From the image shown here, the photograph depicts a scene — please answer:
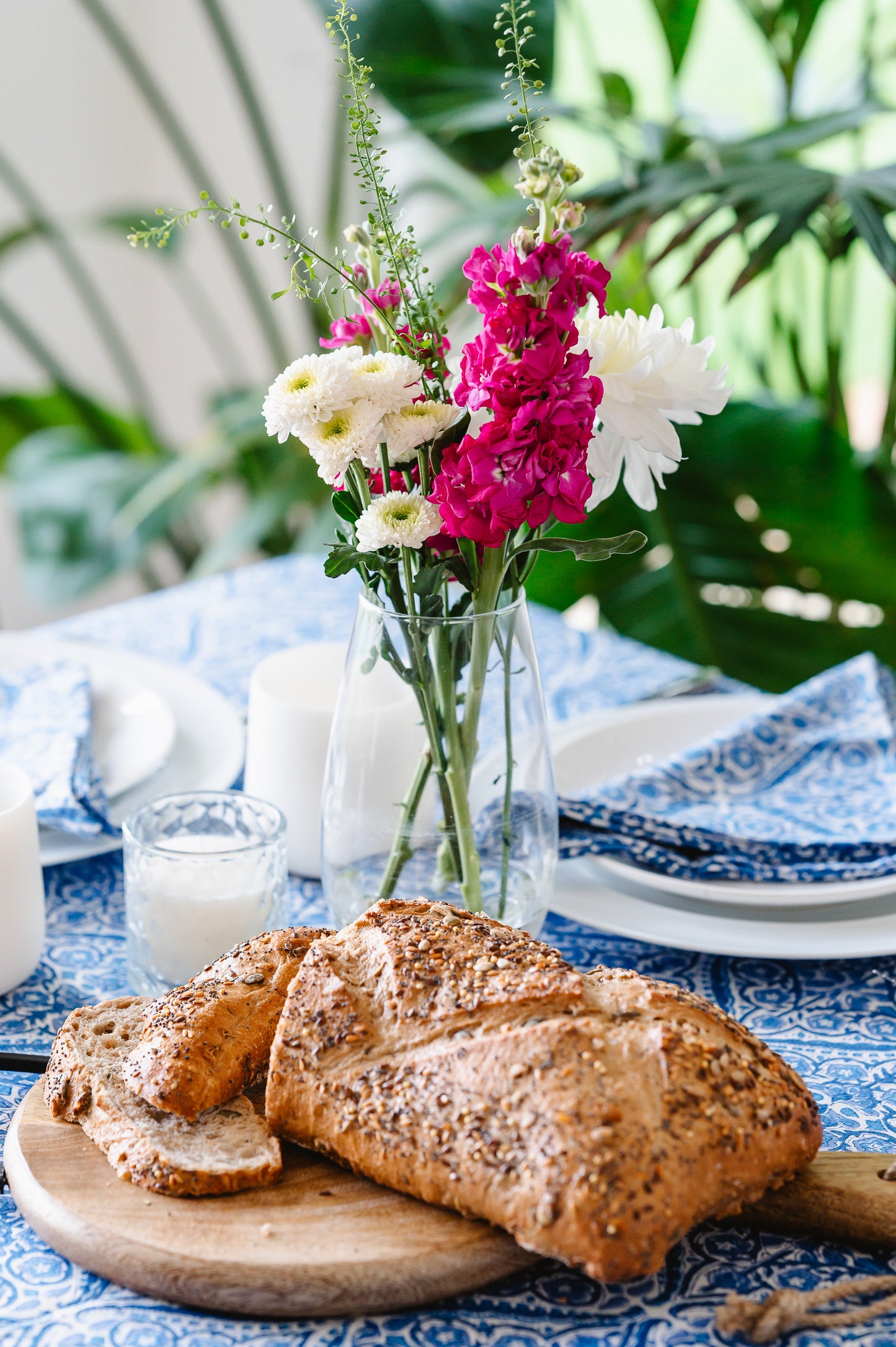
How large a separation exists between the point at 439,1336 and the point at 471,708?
14.5 inches

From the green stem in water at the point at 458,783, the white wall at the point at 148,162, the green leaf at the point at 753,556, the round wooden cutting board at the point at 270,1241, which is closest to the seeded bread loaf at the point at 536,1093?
the round wooden cutting board at the point at 270,1241

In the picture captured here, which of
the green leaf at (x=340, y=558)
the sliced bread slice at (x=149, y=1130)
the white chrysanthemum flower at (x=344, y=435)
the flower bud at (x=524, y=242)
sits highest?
the flower bud at (x=524, y=242)

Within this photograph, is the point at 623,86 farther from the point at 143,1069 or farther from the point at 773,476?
the point at 143,1069

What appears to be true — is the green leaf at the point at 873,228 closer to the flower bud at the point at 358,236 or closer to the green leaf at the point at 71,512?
the flower bud at the point at 358,236

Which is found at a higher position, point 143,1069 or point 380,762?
point 380,762

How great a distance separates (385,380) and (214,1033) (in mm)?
368

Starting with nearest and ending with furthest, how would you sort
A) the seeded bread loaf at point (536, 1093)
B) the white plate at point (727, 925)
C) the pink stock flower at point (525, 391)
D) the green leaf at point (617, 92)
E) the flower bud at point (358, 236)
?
the seeded bread loaf at point (536, 1093)
the pink stock flower at point (525, 391)
the flower bud at point (358, 236)
the white plate at point (727, 925)
the green leaf at point (617, 92)

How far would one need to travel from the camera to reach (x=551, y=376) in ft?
2.22

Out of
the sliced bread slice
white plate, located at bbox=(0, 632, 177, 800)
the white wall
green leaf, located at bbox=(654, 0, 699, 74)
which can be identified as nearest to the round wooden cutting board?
the sliced bread slice

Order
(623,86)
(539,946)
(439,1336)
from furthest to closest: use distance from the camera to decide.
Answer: (623,86), (539,946), (439,1336)

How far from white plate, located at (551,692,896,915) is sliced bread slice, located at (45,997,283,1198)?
39 centimetres

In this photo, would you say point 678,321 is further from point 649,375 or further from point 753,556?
point 649,375

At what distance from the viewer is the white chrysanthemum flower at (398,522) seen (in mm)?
719

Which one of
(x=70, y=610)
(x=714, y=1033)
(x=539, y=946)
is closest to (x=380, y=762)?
(x=539, y=946)
